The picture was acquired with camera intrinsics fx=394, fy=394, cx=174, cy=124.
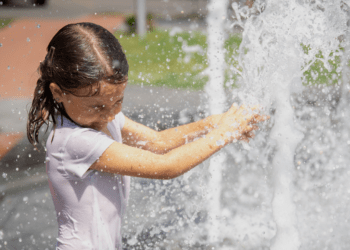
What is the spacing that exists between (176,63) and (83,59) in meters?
8.62

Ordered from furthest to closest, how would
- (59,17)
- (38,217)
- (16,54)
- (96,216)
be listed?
(59,17), (16,54), (38,217), (96,216)

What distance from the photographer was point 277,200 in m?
2.44

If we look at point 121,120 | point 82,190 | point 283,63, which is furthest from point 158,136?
point 283,63

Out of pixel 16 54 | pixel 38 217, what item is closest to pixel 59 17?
pixel 16 54

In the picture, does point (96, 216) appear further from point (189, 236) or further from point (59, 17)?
point (59, 17)

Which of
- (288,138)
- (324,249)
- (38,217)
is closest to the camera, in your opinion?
(288,138)

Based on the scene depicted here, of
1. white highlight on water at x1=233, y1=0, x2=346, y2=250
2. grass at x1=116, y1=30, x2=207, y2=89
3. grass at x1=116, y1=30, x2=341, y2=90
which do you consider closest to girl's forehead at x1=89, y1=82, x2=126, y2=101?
white highlight on water at x1=233, y1=0, x2=346, y2=250

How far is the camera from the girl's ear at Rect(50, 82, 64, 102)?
1.61 metres

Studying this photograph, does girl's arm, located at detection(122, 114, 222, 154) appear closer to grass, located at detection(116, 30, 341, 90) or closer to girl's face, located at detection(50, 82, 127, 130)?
girl's face, located at detection(50, 82, 127, 130)

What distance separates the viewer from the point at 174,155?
1739 mm

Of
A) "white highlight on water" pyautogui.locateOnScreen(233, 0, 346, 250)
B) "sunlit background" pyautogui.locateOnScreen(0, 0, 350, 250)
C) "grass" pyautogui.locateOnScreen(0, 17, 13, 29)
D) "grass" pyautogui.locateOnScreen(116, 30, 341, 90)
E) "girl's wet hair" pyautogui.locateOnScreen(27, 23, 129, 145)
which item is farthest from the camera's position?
"grass" pyautogui.locateOnScreen(0, 17, 13, 29)

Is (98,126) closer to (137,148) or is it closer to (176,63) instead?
(137,148)

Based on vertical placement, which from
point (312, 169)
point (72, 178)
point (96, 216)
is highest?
point (72, 178)

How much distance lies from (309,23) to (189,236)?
183 centimetres
